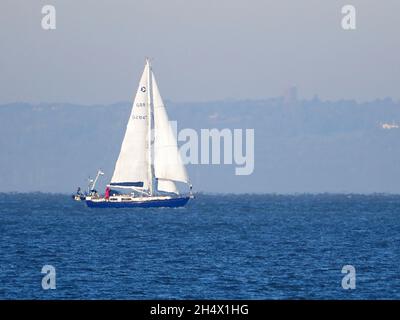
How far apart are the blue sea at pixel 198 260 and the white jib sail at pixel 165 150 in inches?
830

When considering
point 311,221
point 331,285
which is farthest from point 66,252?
point 311,221

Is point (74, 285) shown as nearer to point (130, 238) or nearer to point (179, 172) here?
point (130, 238)

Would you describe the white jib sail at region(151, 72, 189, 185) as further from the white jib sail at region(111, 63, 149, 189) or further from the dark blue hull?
the dark blue hull

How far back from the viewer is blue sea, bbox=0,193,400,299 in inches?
2221

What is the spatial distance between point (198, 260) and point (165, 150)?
6739cm

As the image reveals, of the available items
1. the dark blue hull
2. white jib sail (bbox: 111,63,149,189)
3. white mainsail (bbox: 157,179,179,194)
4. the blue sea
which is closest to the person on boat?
the dark blue hull

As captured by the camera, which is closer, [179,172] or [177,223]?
[177,223]

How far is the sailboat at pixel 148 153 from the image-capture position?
140 meters

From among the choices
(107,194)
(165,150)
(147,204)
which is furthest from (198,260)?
(107,194)

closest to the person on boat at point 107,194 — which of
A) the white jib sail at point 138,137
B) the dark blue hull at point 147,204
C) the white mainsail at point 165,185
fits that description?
the dark blue hull at point 147,204

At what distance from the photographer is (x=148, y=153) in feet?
466

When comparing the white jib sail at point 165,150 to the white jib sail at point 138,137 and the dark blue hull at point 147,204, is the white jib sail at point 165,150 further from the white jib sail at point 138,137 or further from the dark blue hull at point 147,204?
the dark blue hull at point 147,204
